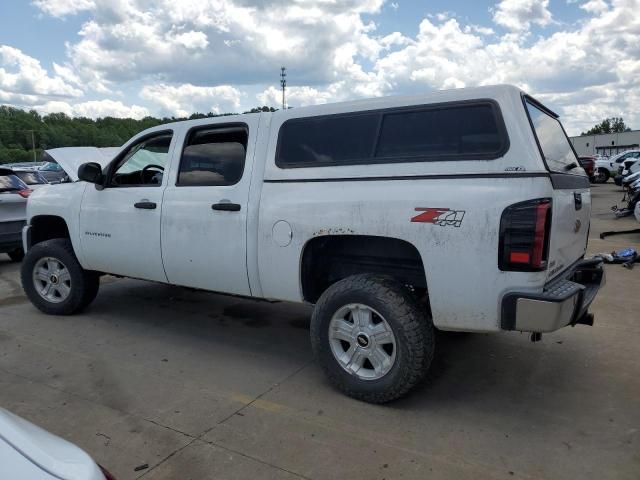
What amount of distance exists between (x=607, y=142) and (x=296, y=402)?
73642 millimetres

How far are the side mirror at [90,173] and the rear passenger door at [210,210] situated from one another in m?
0.90

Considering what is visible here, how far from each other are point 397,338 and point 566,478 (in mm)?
1184

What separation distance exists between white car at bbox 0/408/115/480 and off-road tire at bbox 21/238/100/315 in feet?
13.1

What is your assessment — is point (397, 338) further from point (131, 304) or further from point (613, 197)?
point (613, 197)

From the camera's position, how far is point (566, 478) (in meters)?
2.75

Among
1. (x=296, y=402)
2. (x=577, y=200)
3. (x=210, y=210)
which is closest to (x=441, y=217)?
(x=577, y=200)

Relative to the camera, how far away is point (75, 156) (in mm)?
5914

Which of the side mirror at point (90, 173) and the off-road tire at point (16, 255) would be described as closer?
the side mirror at point (90, 173)

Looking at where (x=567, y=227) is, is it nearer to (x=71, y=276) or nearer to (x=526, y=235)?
(x=526, y=235)

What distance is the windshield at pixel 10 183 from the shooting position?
8.27 metres

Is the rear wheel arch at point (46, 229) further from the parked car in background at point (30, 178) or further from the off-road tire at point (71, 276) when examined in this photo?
the parked car in background at point (30, 178)

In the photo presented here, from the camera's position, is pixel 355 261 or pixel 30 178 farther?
pixel 30 178

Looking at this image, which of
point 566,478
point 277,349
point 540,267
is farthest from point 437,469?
point 277,349

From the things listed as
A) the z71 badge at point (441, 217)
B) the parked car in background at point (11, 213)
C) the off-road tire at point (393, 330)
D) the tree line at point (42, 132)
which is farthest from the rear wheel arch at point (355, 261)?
the tree line at point (42, 132)
